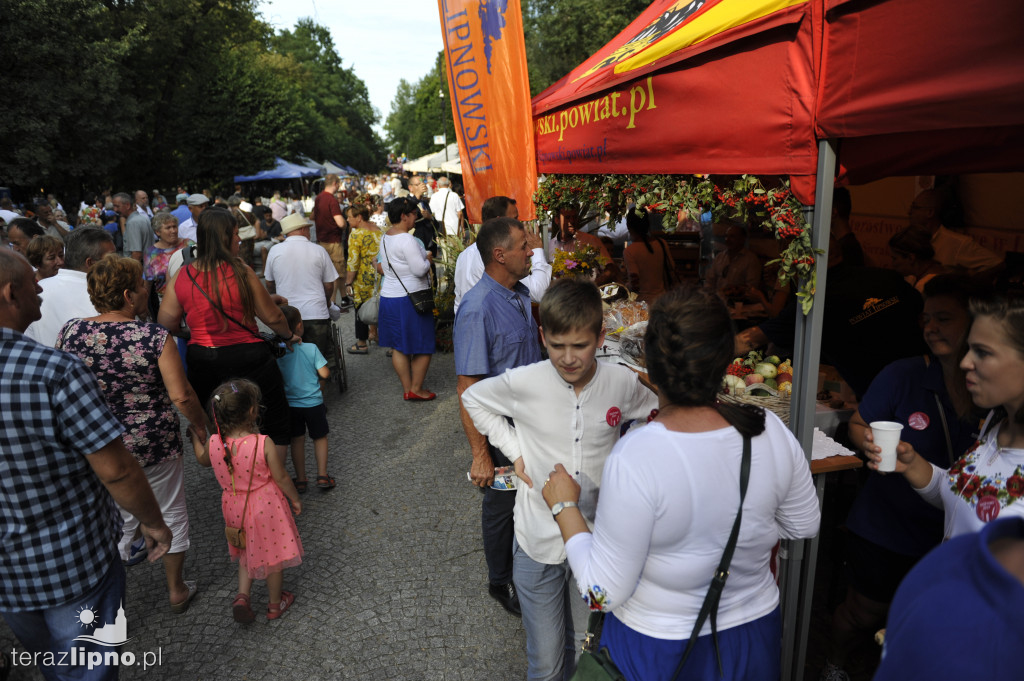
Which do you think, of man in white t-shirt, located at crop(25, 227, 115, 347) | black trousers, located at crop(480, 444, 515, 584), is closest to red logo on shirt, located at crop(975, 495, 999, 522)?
black trousers, located at crop(480, 444, 515, 584)

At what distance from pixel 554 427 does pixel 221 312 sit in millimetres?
2598

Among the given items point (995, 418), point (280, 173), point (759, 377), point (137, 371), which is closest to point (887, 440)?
point (995, 418)

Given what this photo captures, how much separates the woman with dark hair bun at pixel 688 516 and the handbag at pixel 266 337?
2959mm

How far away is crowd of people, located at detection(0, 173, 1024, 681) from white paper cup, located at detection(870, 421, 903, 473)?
35 mm

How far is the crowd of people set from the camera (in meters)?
1.47

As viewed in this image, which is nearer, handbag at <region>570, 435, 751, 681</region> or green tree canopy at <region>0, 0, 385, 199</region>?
handbag at <region>570, 435, 751, 681</region>

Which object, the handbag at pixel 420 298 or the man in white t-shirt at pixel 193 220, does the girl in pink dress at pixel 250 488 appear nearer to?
the handbag at pixel 420 298

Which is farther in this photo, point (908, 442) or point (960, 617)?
point (908, 442)

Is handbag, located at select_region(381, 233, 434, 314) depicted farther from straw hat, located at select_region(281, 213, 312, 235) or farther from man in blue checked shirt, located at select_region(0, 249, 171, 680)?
man in blue checked shirt, located at select_region(0, 249, 171, 680)

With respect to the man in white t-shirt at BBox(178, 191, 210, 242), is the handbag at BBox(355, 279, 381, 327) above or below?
below

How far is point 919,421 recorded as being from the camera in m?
2.41

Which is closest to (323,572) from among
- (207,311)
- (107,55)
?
(207,311)

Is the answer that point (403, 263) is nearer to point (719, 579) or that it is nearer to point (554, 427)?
point (554, 427)

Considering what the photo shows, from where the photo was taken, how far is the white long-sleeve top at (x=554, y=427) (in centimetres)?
214
